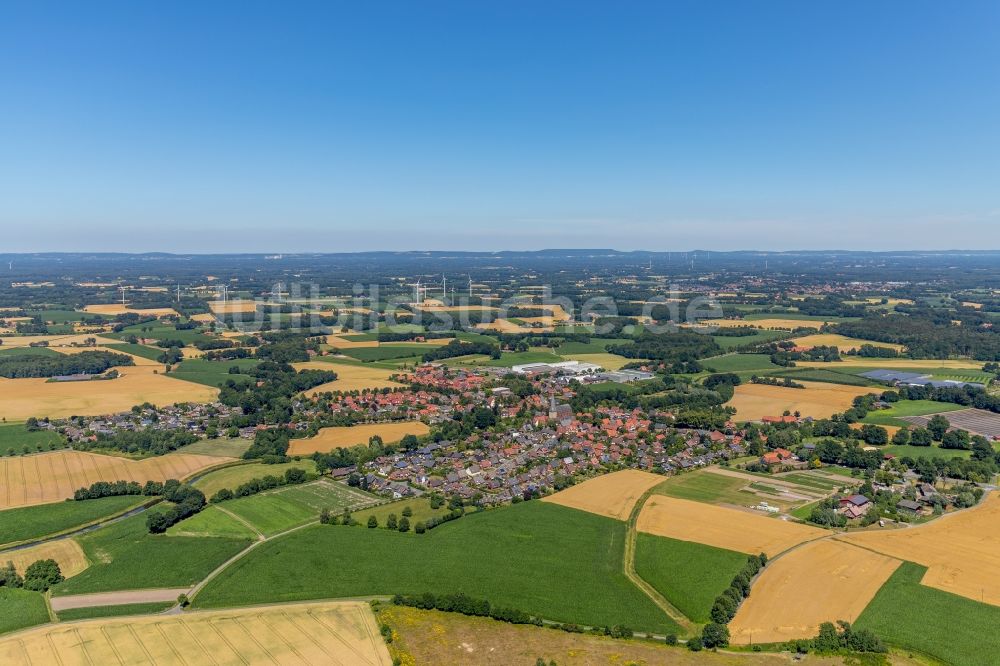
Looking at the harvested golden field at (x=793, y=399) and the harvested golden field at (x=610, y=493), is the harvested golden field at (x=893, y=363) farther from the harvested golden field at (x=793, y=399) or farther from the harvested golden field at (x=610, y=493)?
the harvested golden field at (x=610, y=493)

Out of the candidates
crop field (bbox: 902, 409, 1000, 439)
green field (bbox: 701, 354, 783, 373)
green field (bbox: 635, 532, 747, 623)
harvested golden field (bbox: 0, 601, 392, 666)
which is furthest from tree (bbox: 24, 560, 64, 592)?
green field (bbox: 701, 354, 783, 373)

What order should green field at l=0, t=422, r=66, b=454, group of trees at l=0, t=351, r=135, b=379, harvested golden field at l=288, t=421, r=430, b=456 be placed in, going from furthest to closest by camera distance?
group of trees at l=0, t=351, r=135, b=379 < harvested golden field at l=288, t=421, r=430, b=456 < green field at l=0, t=422, r=66, b=454

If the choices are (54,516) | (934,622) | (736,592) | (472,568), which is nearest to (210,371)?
(54,516)

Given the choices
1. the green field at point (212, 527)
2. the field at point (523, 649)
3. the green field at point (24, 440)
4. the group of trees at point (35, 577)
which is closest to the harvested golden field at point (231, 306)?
the green field at point (24, 440)

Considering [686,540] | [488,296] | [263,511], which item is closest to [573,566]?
[686,540]

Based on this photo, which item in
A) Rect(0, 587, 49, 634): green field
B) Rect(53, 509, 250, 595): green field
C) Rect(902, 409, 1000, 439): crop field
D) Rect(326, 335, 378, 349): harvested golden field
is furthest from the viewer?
Rect(326, 335, 378, 349): harvested golden field

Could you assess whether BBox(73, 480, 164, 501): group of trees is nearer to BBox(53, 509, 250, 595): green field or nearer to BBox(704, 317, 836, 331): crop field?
BBox(53, 509, 250, 595): green field

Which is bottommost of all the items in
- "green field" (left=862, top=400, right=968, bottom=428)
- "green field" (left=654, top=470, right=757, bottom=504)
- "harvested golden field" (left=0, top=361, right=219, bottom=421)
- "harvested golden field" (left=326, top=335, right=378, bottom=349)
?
"green field" (left=654, top=470, right=757, bottom=504)
